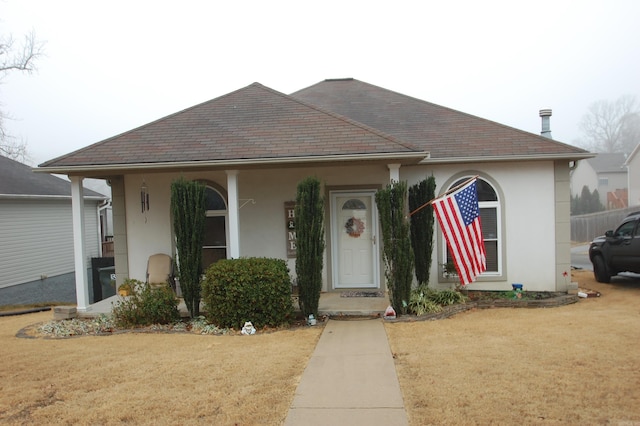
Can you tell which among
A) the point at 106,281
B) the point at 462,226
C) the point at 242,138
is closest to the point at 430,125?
the point at 462,226

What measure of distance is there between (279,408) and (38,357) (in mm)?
4258

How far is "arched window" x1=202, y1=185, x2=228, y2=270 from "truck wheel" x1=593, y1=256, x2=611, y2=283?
9.69m

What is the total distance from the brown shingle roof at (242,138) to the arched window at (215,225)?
1470 mm

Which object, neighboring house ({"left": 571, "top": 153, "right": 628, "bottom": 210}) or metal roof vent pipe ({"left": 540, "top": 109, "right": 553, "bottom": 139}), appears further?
neighboring house ({"left": 571, "top": 153, "right": 628, "bottom": 210})

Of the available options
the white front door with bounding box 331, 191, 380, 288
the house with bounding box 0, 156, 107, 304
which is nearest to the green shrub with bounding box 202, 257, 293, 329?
the white front door with bounding box 331, 191, 380, 288

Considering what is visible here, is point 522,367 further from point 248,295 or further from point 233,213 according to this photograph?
point 233,213

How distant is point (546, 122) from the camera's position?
11719 millimetres

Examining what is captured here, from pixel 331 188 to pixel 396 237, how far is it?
2552 mm

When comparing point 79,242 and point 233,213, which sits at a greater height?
point 233,213

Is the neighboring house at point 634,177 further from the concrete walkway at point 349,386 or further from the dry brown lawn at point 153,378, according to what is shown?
the dry brown lawn at point 153,378

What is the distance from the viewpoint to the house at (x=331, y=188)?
9438mm

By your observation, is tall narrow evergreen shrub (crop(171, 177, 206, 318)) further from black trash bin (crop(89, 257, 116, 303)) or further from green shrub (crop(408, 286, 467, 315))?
black trash bin (crop(89, 257, 116, 303))

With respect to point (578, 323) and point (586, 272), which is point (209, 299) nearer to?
point (578, 323)

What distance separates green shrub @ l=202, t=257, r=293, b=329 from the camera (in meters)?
7.82
